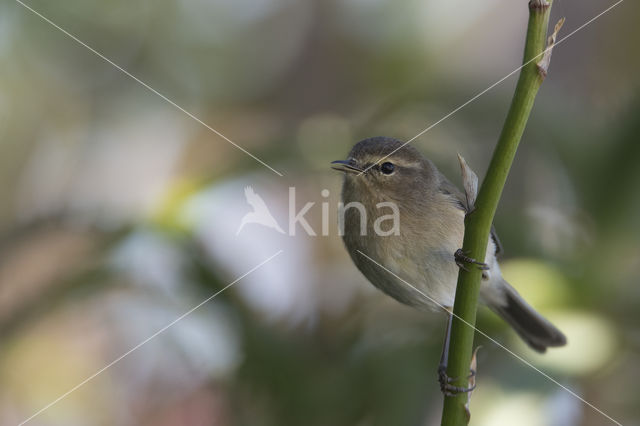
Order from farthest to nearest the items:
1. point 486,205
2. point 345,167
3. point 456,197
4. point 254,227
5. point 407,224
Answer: point 254,227
point 456,197
point 407,224
point 345,167
point 486,205

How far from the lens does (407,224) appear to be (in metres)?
2.08

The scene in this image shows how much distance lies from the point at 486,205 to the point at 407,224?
3.69ft

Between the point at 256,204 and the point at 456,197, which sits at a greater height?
the point at 456,197

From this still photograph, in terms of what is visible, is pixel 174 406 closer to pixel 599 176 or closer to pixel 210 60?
pixel 210 60

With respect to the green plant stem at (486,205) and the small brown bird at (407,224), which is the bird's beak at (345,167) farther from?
the green plant stem at (486,205)


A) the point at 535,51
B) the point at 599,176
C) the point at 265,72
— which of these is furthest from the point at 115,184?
the point at 535,51

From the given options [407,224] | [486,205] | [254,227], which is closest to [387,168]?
[407,224]

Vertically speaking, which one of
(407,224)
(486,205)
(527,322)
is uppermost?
(527,322)

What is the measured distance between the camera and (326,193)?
9.77 ft

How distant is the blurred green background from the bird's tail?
6 centimetres

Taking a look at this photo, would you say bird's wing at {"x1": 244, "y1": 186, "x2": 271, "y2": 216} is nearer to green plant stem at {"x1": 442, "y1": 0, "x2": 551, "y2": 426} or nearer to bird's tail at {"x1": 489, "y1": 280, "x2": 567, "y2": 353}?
bird's tail at {"x1": 489, "y1": 280, "x2": 567, "y2": 353}

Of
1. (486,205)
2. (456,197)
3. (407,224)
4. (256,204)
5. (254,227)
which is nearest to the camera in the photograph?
(486,205)

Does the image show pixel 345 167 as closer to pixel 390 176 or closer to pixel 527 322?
pixel 390 176

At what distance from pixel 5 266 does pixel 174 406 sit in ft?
3.34
